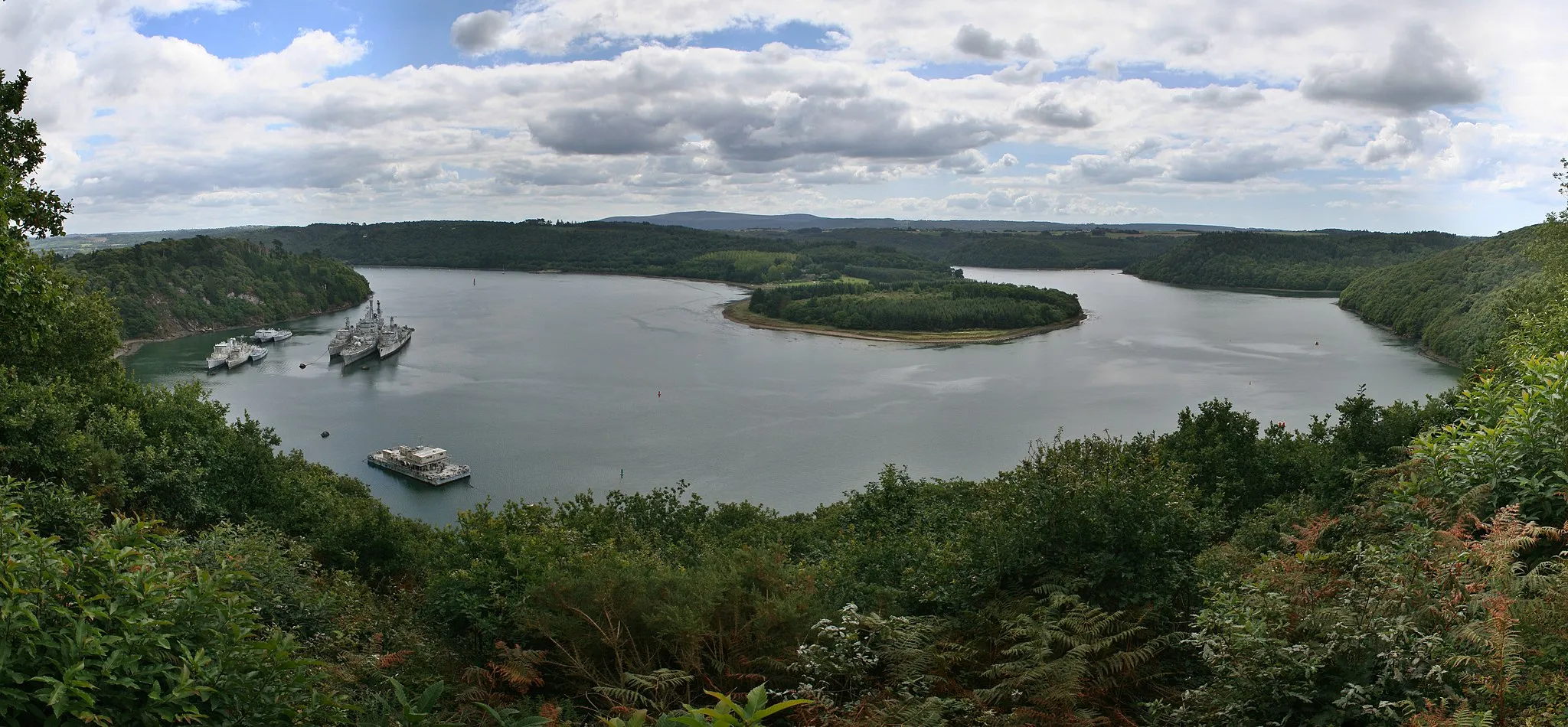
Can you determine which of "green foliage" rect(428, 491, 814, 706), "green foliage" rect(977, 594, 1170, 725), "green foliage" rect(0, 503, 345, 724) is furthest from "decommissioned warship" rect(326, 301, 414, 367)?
"green foliage" rect(977, 594, 1170, 725)

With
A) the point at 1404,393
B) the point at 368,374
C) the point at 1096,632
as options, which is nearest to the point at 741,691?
the point at 1096,632

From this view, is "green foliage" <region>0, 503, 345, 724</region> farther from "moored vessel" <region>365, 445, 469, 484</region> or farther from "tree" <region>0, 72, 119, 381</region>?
"moored vessel" <region>365, 445, 469, 484</region>

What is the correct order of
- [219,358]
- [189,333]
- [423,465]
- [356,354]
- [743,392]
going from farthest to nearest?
[189,333], [356,354], [219,358], [743,392], [423,465]

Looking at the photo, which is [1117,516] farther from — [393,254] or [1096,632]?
[393,254]

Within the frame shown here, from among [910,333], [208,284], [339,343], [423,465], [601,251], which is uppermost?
[601,251]

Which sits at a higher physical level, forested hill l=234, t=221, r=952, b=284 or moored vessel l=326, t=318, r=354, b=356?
forested hill l=234, t=221, r=952, b=284

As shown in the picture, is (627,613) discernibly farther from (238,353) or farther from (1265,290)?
(1265,290)

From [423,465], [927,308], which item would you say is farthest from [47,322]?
[927,308]
